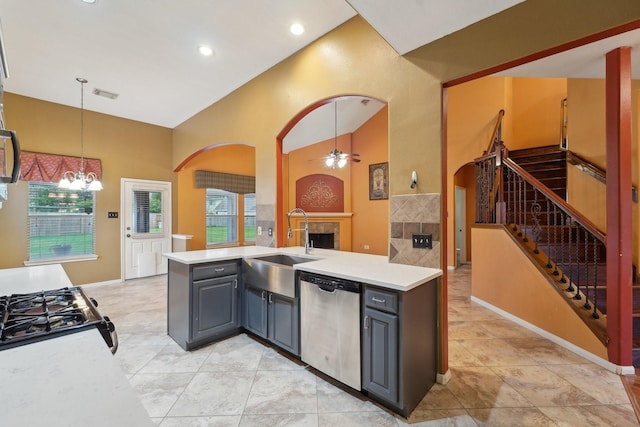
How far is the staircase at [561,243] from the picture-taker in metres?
2.73

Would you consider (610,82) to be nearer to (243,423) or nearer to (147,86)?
(243,423)

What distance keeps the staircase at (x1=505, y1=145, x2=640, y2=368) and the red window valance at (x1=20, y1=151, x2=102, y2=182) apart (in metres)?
6.90

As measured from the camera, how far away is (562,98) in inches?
222

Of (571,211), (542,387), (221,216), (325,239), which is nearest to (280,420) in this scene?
(542,387)

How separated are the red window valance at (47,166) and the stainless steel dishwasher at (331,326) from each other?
481 centimetres

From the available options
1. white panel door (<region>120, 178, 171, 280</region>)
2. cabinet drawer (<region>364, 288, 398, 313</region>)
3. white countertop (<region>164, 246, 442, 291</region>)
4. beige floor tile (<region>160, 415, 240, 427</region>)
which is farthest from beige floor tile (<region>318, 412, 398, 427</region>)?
white panel door (<region>120, 178, 171, 280</region>)

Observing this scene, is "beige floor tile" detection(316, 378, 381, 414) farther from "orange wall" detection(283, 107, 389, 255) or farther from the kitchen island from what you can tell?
"orange wall" detection(283, 107, 389, 255)

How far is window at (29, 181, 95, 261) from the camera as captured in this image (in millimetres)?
4414

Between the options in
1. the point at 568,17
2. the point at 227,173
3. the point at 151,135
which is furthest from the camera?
the point at 227,173

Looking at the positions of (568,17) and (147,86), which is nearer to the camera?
(568,17)

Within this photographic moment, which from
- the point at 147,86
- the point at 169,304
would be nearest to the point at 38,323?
the point at 169,304

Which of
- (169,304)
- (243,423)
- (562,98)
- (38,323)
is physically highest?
(562,98)

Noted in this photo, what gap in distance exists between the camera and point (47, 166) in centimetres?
443

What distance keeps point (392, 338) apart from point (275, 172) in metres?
2.50
